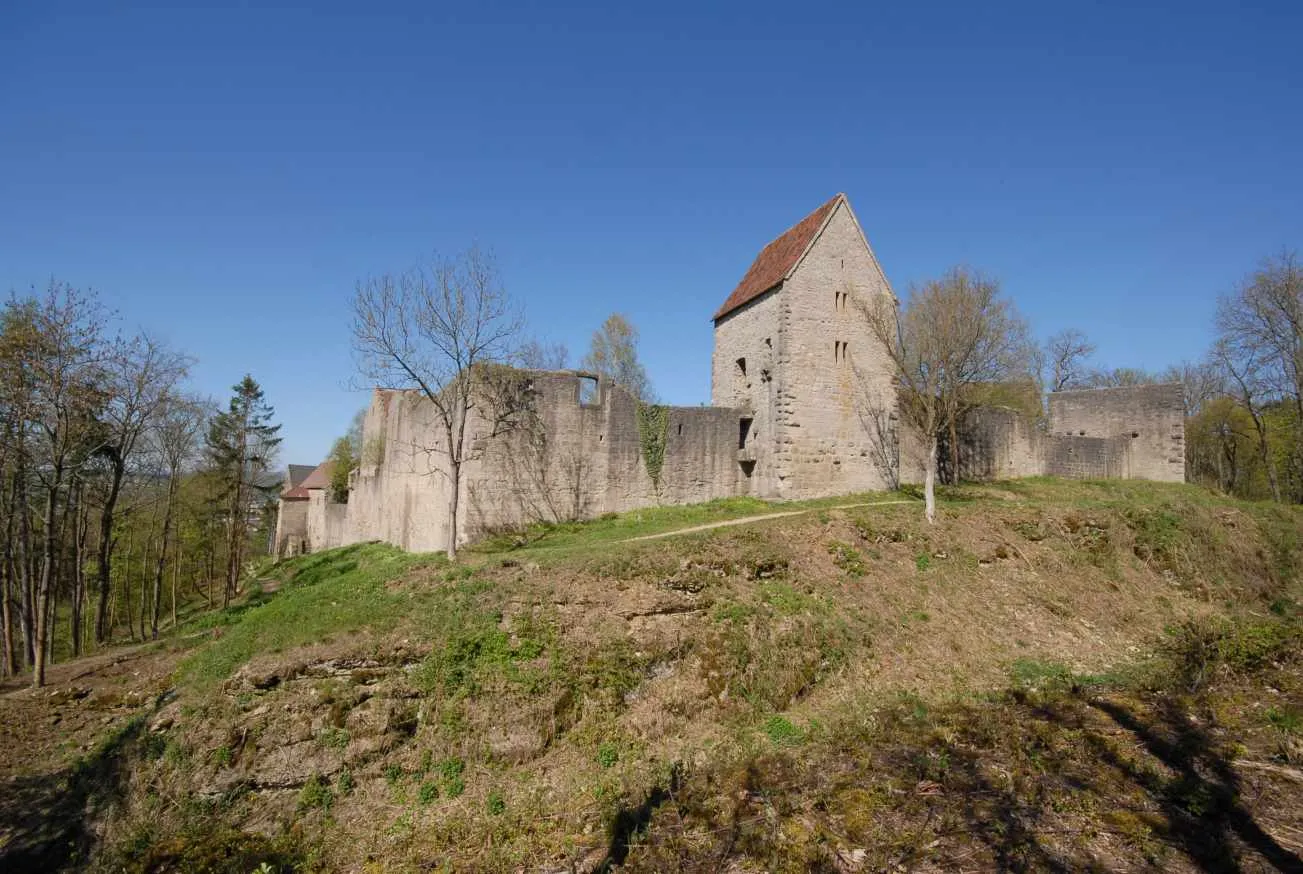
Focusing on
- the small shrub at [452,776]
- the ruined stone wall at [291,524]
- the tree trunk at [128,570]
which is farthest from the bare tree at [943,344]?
the ruined stone wall at [291,524]

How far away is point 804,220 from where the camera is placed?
22438mm

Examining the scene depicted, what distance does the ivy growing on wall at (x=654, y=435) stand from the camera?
1941 cm

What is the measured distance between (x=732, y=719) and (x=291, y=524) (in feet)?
133

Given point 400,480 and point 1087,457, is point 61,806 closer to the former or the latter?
point 400,480

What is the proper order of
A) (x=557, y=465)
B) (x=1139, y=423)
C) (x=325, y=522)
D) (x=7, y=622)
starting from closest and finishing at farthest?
1. (x=7, y=622)
2. (x=557, y=465)
3. (x=1139, y=423)
4. (x=325, y=522)

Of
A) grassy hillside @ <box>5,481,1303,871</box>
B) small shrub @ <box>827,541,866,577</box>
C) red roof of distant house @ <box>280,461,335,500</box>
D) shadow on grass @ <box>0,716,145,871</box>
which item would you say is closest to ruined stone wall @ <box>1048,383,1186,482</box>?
grassy hillside @ <box>5,481,1303,871</box>

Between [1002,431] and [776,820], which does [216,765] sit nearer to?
[776,820]

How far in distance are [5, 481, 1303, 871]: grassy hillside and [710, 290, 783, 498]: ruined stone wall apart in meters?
5.27

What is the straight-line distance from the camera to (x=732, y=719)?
33.6ft

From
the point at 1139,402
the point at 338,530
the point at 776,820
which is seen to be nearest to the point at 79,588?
the point at 338,530

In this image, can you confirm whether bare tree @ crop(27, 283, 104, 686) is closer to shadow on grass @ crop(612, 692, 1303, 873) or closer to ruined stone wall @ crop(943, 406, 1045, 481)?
shadow on grass @ crop(612, 692, 1303, 873)

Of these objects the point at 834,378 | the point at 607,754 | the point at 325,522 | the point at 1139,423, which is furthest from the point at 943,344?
the point at 325,522

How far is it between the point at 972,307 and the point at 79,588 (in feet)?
89.6

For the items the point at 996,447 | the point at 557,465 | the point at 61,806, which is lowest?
the point at 61,806
